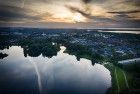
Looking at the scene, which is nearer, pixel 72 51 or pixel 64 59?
pixel 64 59

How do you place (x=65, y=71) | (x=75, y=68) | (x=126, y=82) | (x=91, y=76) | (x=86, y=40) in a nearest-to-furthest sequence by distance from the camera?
(x=126, y=82), (x=91, y=76), (x=65, y=71), (x=75, y=68), (x=86, y=40)

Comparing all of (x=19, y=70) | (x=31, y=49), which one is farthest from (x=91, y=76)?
(x=31, y=49)

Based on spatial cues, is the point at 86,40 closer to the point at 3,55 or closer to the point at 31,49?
the point at 31,49

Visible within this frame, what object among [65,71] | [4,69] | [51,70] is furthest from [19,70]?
[65,71]

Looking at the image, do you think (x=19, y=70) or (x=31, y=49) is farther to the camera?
(x=31, y=49)

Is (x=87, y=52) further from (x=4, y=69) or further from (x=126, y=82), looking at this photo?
(x=126, y=82)

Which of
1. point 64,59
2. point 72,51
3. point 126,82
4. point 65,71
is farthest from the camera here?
point 72,51
